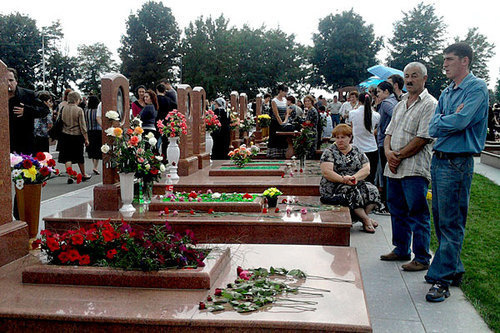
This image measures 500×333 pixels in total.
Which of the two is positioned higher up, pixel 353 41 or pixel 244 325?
pixel 353 41

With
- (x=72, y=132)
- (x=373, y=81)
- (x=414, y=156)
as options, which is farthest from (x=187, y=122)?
(x=373, y=81)

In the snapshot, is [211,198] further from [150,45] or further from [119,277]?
[150,45]

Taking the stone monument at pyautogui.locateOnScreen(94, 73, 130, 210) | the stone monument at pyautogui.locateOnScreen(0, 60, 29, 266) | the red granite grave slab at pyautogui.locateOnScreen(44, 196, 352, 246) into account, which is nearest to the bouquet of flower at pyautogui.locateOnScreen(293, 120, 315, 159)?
the red granite grave slab at pyautogui.locateOnScreen(44, 196, 352, 246)

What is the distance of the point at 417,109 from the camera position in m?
5.29

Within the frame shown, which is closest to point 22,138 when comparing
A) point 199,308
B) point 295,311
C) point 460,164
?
point 199,308

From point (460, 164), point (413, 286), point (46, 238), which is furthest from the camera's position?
point (413, 286)

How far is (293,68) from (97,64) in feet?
74.6

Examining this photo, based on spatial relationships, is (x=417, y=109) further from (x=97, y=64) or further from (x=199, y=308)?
(x=97, y=64)

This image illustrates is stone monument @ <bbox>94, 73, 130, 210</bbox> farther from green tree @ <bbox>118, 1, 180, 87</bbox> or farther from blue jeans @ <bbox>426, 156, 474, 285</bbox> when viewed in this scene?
green tree @ <bbox>118, 1, 180, 87</bbox>

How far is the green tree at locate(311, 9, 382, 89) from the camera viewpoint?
2194 inches

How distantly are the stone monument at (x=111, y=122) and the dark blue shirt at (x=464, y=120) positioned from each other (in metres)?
4.20

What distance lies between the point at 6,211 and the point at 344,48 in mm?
54790

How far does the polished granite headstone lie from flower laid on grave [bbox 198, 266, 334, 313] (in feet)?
0.20

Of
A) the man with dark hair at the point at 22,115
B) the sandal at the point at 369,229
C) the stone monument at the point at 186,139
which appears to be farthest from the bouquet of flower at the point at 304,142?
the man with dark hair at the point at 22,115
